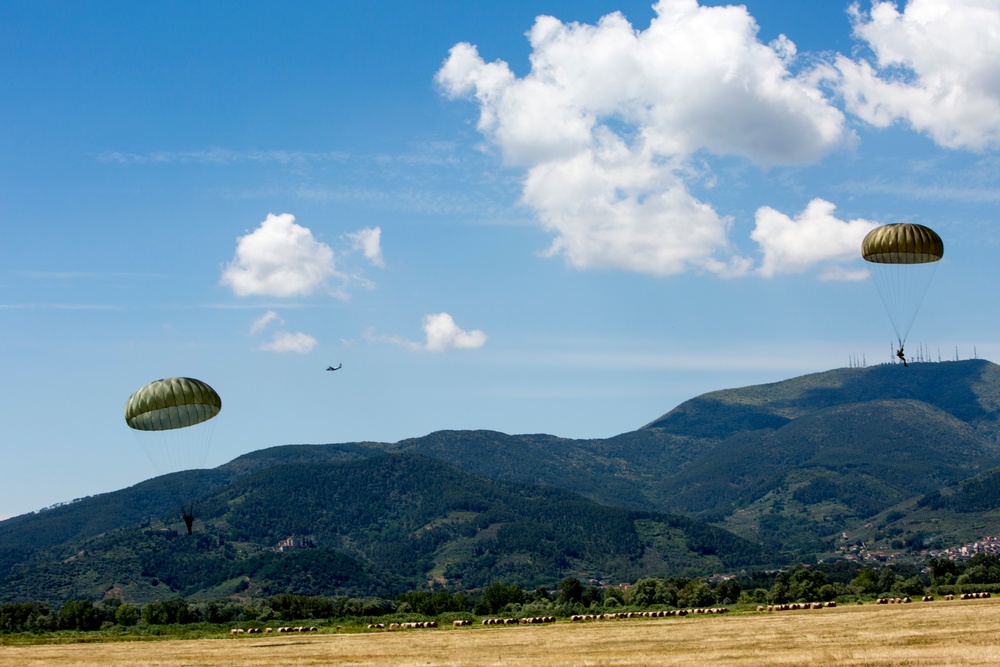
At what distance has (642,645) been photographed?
65.8 m

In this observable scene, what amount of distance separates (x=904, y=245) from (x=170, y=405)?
51.6m

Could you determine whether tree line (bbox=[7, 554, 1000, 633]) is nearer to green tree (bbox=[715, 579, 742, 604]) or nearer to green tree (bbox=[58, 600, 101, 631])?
green tree (bbox=[58, 600, 101, 631])

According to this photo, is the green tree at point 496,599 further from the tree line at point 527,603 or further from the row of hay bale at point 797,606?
the row of hay bale at point 797,606

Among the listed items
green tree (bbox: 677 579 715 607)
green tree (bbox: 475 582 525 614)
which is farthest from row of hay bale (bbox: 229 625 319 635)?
green tree (bbox: 677 579 715 607)

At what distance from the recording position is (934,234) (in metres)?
78.2

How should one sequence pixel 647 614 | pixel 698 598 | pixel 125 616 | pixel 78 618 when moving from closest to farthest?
pixel 647 614 < pixel 698 598 < pixel 78 618 < pixel 125 616

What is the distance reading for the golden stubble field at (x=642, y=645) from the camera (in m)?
56.1

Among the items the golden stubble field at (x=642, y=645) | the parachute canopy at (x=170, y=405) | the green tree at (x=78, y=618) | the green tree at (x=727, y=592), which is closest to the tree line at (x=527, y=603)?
the green tree at (x=78, y=618)

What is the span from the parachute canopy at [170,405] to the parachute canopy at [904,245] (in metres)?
47.8

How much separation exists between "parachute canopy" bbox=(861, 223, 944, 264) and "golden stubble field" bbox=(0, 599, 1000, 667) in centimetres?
2455

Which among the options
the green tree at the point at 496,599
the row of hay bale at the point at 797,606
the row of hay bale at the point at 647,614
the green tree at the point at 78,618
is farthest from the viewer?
the green tree at the point at 496,599

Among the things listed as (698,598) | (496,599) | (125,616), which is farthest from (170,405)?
(125,616)

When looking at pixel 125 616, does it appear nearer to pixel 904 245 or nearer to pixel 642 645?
pixel 642 645

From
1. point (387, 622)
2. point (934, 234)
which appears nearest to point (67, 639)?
point (387, 622)
